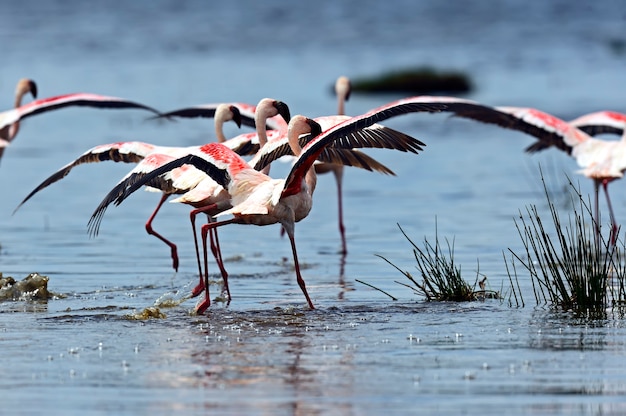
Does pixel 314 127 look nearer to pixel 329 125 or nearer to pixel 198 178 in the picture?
pixel 329 125

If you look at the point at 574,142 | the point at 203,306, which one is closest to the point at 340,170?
the point at 574,142

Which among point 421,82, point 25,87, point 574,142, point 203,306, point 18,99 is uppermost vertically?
point 421,82

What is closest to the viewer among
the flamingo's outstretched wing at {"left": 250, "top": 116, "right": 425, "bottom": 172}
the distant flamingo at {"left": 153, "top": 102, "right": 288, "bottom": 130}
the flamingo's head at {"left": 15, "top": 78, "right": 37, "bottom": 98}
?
the flamingo's outstretched wing at {"left": 250, "top": 116, "right": 425, "bottom": 172}

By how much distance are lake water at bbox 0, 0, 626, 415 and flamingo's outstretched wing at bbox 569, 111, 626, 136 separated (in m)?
0.97

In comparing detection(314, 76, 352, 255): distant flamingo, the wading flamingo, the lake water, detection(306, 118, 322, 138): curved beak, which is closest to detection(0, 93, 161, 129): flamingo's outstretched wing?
the lake water

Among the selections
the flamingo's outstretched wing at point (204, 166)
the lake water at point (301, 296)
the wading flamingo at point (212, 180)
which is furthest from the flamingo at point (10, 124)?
the flamingo's outstretched wing at point (204, 166)

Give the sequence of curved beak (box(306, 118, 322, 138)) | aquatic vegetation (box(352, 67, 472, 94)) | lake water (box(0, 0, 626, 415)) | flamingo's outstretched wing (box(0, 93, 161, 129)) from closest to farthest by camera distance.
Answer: lake water (box(0, 0, 626, 415))
curved beak (box(306, 118, 322, 138))
flamingo's outstretched wing (box(0, 93, 161, 129))
aquatic vegetation (box(352, 67, 472, 94))

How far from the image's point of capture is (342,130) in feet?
29.2

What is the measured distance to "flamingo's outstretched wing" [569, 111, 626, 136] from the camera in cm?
1424

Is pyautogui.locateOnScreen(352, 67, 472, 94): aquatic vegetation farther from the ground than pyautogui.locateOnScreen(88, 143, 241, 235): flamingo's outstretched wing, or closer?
farther from the ground

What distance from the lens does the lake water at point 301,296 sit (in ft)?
22.0

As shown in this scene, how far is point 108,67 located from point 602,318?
1300 inches

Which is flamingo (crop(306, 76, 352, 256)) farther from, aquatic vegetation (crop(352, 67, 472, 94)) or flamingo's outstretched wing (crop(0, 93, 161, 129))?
aquatic vegetation (crop(352, 67, 472, 94))

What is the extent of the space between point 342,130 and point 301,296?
181 centimetres
